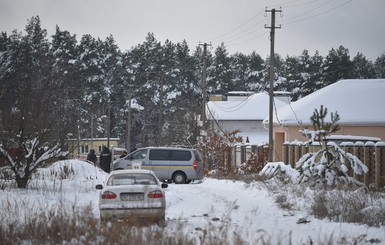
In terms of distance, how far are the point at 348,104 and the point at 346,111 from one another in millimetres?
938

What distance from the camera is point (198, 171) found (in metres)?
27.5

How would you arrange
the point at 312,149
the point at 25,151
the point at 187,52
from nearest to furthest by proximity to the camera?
the point at 25,151 < the point at 312,149 < the point at 187,52

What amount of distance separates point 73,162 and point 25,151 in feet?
23.7

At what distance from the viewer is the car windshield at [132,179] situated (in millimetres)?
12727

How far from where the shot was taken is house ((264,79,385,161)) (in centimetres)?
2861

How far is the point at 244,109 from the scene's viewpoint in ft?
176

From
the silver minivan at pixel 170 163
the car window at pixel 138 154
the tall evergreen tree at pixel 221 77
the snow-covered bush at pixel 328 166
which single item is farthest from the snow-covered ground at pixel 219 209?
the tall evergreen tree at pixel 221 77

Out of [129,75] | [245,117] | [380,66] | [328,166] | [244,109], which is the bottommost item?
[328,166]

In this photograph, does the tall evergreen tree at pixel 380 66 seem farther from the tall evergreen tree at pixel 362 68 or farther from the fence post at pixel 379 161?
the fence post at pixel 379 161

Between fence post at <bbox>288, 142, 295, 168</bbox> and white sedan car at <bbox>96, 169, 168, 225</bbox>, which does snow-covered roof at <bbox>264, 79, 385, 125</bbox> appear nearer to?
fence post at <bbox>288, 142, 295, 168</bbox>

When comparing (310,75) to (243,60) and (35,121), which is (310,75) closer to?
(243,60)

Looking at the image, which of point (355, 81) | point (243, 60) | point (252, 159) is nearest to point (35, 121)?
point (252, 159)

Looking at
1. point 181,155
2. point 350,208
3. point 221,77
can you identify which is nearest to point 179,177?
point 181,155

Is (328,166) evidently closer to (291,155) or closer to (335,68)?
(291,155)
